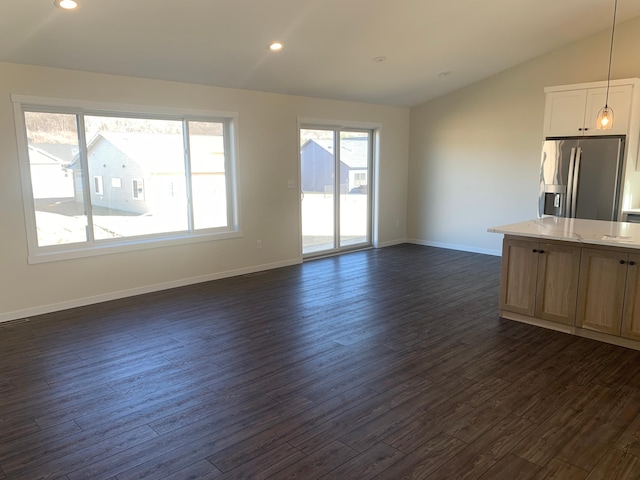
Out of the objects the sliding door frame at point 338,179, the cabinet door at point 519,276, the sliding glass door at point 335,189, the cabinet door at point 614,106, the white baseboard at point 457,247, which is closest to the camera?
the cabinet door at point 519,276

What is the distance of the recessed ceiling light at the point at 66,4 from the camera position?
339 cm

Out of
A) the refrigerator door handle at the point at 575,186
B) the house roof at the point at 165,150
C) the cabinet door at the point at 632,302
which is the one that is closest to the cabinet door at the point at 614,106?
the refrigerator door handle at the point at 575,186

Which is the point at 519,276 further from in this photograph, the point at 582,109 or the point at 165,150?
the point at 165,150

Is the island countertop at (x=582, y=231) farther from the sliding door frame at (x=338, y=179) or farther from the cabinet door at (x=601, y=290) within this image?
the sliding door frame at (x=338, y=179)

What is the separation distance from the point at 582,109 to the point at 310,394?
5.18 m

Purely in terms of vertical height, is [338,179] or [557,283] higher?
[338,179]

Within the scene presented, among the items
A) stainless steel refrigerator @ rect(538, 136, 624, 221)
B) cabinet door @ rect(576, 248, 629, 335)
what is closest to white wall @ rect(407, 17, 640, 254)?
stainless steel refrigerator @ rect(538, 136, 624, 221)

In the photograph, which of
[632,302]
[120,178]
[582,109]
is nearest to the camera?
[632,302]

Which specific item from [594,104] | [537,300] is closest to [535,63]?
[594,104]

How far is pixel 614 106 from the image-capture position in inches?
214

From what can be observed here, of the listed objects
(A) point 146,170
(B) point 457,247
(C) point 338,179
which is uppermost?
(A) point 146,170

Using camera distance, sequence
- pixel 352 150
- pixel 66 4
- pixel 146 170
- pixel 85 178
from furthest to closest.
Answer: pixel 352 150 → pixel 146 170 → pixel 85 178 → pixel 66 4

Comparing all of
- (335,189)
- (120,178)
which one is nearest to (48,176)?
(120,178)

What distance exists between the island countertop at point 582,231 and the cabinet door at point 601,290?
0.16 metres
